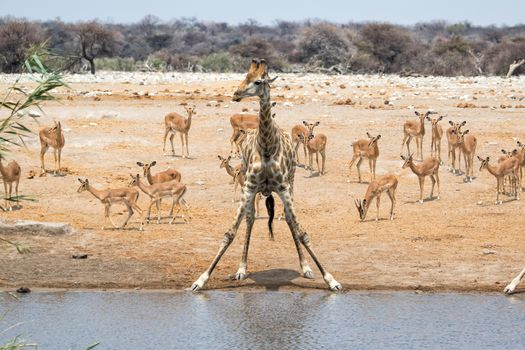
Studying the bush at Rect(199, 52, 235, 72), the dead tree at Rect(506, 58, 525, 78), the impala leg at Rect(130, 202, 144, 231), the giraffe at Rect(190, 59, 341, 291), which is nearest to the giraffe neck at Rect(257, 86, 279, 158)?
the giraffe at Rect(190, 59, 341, 291)

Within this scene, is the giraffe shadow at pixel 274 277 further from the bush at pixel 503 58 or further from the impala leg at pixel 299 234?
the bush at pixel 503 58

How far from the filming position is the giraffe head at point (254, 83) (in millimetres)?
12773

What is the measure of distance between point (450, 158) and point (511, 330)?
1255 cm

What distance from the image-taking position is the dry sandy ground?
1427cm

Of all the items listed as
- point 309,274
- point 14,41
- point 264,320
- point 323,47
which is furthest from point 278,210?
point 323,47

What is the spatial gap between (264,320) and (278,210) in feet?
23.4

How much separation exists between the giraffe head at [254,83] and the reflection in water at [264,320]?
2433 millimetres

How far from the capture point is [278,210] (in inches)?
749

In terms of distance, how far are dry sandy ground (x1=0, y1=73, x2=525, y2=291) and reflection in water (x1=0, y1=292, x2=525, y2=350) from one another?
639mm

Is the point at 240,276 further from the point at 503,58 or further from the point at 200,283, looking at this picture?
the point at 503,58

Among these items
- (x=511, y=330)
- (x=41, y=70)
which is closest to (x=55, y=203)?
(x=511, y=330)

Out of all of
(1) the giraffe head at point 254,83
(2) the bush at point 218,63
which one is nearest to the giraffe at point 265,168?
(1) the giraffe head at point 254,83

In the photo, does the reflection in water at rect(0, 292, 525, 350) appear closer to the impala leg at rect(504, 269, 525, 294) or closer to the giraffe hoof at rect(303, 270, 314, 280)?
the impala leg at rect(504, 269, 525, 294)

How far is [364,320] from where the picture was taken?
1188 centimetres
